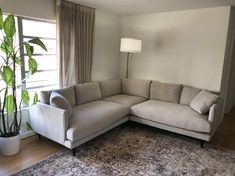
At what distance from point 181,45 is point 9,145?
354 centimetres

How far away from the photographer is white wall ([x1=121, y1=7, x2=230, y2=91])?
362cm

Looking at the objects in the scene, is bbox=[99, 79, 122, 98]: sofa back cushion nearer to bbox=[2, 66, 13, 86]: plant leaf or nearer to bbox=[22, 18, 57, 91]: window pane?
bbox=[22, 18, 57, 91]: window pane

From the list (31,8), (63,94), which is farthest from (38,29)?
(63,94)

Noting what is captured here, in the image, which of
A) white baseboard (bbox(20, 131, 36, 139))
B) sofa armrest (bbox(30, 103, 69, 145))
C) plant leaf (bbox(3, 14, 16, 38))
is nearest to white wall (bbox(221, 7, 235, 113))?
sofa armrest (bbox(30, 103, 69, 145))

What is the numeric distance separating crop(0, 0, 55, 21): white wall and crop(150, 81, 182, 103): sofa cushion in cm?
238

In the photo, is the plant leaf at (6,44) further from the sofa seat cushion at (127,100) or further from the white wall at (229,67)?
the white wall at (229,67)

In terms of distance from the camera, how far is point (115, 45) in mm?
4762

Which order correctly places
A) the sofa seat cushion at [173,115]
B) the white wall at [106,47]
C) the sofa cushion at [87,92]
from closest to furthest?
1. the sofa seat cushion at [173,115]
2. the sofa cushion at [87,92]
3. the white wall at [106,47]

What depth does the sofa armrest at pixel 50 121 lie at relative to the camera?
254 cm

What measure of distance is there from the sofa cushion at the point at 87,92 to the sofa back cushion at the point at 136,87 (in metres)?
0.79

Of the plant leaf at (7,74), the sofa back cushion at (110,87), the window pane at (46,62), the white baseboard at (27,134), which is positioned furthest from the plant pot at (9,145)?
the sofa back cushion at (110,87)

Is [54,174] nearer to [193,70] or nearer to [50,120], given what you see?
[50,120]

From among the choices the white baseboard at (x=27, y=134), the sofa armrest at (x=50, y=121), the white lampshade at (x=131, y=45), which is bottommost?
the white baseboard at (x=27, y=134)

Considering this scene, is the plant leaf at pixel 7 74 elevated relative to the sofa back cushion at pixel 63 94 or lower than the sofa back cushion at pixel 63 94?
elevated
